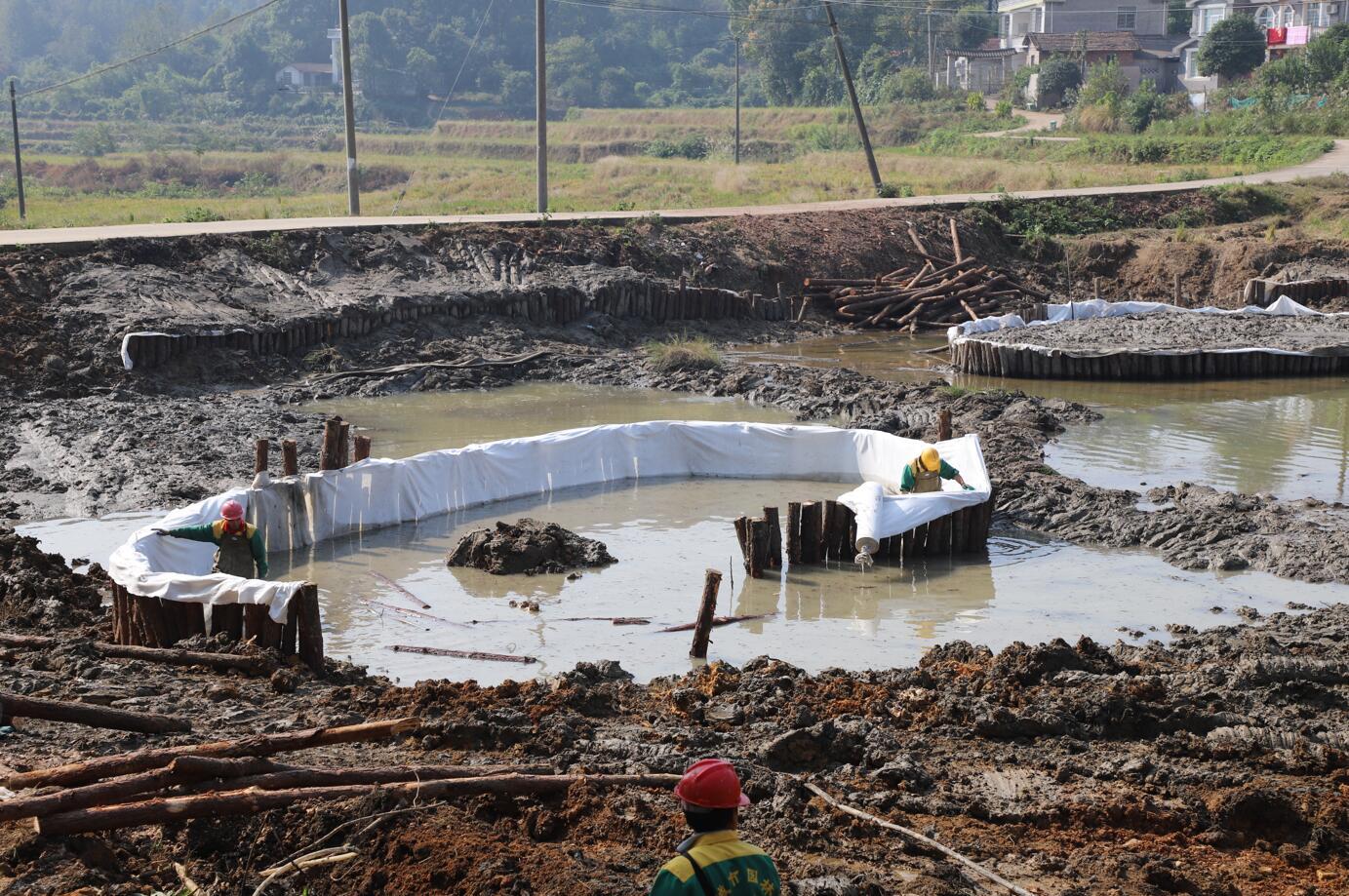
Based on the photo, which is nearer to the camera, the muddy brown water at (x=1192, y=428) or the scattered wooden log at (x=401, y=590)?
the scattered wooden log at (x=401, y=590)

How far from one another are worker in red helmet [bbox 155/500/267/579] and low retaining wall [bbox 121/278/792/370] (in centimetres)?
1083

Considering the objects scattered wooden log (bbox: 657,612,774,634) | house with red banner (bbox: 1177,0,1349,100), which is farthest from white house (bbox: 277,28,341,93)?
scattered wooden log (bbox: 657,612,774,634)

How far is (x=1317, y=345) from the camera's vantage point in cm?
2378

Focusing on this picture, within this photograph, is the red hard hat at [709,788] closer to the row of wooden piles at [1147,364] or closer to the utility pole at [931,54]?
the row of wooden piles at [1147,364]

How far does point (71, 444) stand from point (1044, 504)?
11457mm

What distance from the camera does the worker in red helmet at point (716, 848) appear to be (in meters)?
4.03

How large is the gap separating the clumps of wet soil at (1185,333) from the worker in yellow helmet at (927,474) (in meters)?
10.4

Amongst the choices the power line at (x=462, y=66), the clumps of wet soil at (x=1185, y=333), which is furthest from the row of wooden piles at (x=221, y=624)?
the power line at (x=462, y=66)

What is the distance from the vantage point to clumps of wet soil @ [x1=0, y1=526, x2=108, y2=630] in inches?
409

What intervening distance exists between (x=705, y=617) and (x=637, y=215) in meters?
21.8

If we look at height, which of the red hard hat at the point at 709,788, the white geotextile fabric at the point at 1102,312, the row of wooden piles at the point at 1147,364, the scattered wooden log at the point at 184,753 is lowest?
the row of wooden piles at the point at 1147,364

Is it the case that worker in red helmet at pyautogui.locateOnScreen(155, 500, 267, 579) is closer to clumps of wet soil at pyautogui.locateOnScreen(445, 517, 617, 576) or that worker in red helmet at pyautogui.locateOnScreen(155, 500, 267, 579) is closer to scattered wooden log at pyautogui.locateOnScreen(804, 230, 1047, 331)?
clumps of wet soil at pyautogui.locateOnScreen(445, 517, 617, 576)

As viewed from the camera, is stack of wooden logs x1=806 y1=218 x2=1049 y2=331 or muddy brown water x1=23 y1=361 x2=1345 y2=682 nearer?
muddy brown water x1=23 y1=361 x2=1345 y2=682

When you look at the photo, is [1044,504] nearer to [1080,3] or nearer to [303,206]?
[303,206]
